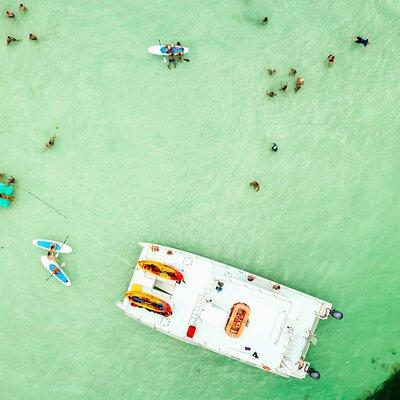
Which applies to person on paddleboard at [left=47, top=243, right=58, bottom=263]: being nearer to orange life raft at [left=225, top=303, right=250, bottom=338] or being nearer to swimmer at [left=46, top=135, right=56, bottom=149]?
swimmer at [left=46, top=135, right=56, bottom=149]

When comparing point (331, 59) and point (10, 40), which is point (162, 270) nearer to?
point (331, 59)

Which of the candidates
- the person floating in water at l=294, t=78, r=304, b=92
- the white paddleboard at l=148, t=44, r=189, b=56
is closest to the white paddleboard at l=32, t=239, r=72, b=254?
the white paddleboard at l=148, t=44, r=189, b=56

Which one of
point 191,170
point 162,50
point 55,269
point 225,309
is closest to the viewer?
point 225,309

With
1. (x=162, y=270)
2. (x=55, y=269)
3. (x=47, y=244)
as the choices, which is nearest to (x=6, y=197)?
(x=47, y=244)

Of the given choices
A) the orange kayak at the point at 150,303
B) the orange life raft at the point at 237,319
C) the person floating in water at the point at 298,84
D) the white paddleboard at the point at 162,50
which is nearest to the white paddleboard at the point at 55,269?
the orange kayak at the point at 150,303

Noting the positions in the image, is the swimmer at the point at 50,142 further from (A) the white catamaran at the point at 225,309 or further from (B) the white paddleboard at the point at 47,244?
(A) the white catamaran at the point at 225,309

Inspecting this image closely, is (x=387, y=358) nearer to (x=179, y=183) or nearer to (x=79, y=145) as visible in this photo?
(x=179, y=183)

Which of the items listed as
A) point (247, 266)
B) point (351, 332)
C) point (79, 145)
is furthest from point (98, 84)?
point (351, 332)
